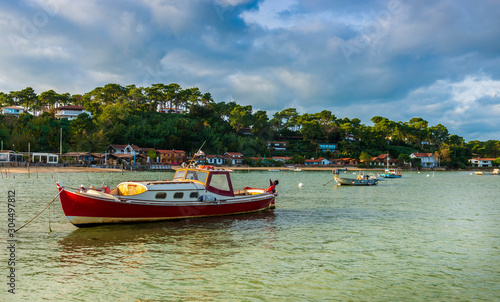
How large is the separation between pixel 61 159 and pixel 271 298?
9361cm

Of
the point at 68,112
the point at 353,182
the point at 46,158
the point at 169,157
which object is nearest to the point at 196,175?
the point at 353,182

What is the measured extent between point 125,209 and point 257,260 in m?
8.62

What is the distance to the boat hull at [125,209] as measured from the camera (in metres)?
18.4

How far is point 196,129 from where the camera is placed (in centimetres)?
13775

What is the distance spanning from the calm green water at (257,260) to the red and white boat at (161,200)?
2.17 feet

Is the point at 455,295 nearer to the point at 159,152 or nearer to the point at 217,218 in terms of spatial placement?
the point at 217,218

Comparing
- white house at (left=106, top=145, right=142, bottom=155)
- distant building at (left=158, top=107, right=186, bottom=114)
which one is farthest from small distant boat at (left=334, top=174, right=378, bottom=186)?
distant building at (left=158, top=107, right=186, bottom=114)

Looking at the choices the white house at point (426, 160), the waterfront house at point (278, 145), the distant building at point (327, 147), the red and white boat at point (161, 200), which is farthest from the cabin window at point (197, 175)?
the white house at point (426, 160)

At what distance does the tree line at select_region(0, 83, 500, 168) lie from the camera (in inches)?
4254

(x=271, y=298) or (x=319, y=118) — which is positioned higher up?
(x=319, y=118)

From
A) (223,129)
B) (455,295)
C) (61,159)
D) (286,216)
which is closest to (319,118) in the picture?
(223,129)

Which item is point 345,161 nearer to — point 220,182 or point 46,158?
point 46,158

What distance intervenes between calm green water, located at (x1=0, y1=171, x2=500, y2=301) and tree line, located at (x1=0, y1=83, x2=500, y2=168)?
91085 millimetres

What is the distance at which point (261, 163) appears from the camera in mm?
126250
